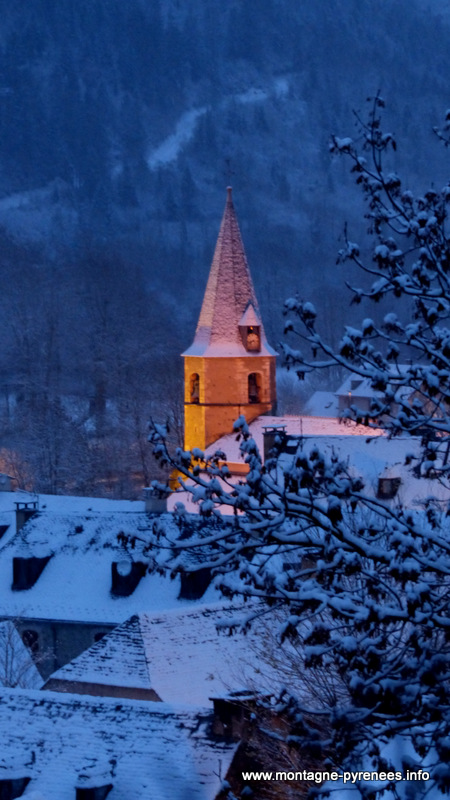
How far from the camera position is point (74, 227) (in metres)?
87.6

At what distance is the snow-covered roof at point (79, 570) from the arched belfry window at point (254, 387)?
1348cm

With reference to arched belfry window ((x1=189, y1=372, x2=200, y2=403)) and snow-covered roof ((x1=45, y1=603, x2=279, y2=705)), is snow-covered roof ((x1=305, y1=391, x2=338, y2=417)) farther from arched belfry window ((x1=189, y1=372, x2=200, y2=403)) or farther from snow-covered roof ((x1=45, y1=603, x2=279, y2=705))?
A: snow-covered roof ((x1=45, y1=603, x2=279, y2=705))

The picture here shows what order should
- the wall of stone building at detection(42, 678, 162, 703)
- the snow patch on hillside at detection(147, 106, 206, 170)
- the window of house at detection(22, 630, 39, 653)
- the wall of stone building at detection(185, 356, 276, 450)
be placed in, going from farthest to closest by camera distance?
the snow patch on hillside at detection(147, 106, 206, 170)
the wall of stone building at detection(185, 356, 276, 450)
the window of house at detection(22, 630, 39, 653)
the wall of stone building at detection(42, 678, 162, 703)

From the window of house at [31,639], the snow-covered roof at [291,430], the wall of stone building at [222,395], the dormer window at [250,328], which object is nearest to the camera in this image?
the window of house at [31,639]

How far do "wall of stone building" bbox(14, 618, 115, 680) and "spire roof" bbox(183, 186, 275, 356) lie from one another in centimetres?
1856

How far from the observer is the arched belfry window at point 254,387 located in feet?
136

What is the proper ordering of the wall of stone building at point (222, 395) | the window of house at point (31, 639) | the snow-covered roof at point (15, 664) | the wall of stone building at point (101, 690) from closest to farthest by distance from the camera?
the wall of stone building at point (101, 690) → the snow-covered roof at point (15, 664) → the window of house at point (31, 639) → the wall of stone building at point (222, 395)

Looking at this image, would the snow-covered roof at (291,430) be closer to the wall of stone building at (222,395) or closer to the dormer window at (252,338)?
the wall of stone building at (222,395)

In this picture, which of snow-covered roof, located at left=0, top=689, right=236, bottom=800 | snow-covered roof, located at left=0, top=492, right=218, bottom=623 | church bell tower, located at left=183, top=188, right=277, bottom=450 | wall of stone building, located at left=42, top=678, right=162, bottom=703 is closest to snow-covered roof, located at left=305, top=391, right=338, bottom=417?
church bell tower, located at left=183, top=188, right=277, bottom=450

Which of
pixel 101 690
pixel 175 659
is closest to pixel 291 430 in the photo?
pixel 175 659

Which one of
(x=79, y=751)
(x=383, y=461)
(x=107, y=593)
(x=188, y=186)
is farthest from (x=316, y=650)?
(x=188, y=186)

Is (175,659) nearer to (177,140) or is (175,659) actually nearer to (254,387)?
(254,387)

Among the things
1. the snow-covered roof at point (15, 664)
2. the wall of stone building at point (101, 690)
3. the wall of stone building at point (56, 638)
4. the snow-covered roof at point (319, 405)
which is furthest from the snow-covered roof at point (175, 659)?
the snow-covered roof at point (319, 405)

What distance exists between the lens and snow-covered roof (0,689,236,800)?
11.9m
